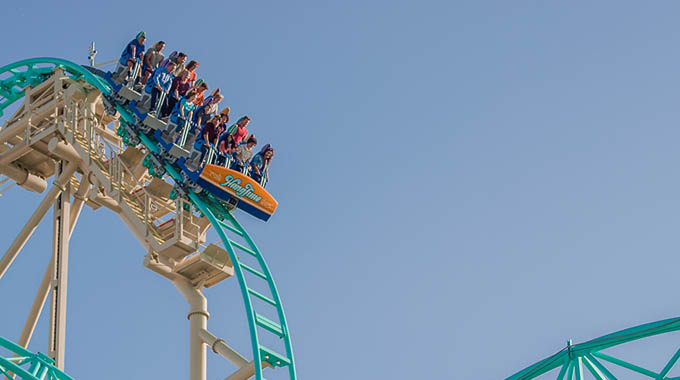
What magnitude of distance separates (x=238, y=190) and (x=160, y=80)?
1702 millimetres

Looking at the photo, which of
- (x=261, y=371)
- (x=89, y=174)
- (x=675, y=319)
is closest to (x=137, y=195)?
(x=89, y=174)

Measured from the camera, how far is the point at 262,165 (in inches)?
614

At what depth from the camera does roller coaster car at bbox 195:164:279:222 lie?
14805 mm

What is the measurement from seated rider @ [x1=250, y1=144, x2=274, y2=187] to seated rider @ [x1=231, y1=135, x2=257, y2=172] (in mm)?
89

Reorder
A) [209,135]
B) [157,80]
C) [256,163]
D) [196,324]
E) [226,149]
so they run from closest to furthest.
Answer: [196,324], [209,135], [226,149], [157,80], [256,163]

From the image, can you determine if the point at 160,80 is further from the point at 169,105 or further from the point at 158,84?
the point at 169,105

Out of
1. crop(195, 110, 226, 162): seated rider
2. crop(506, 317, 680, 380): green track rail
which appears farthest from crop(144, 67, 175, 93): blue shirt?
crop(506, 317, 680, 380): green track rail

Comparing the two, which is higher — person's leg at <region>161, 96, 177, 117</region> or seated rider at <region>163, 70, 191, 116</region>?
seated rider at <region>163, 70, 191, 116</region>

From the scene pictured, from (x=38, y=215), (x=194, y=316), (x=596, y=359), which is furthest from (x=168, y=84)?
(x=596, y=359)

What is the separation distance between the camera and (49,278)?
1545cm

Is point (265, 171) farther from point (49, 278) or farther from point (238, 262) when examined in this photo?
point (49, 278)

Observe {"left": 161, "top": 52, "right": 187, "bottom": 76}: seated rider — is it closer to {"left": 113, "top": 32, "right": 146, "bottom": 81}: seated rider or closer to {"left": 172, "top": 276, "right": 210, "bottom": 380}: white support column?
{"left": 113, "top": 32, "right": 146, "bottom": 81}: seated rider

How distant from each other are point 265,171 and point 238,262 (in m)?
1.87

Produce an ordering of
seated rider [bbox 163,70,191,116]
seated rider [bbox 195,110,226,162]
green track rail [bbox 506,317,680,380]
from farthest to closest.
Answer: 1. seated rider [bbox 163,70,191,116]
2. seated rider [bbox 195,110,226,162]
3. green track rail [bbox 506,317,680,380]
